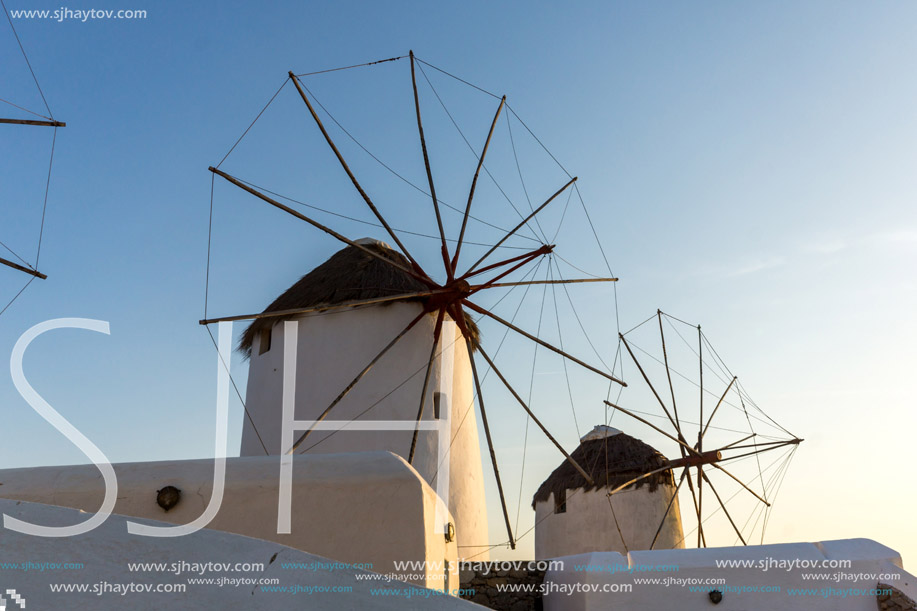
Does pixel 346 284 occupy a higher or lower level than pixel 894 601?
higher

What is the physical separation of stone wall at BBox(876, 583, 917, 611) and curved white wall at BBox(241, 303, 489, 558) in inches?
175

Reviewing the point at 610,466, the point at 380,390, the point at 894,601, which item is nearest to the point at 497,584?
the point at 380,390

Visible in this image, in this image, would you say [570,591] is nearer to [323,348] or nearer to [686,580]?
[686,580]

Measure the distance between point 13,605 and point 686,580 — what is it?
6.08 m

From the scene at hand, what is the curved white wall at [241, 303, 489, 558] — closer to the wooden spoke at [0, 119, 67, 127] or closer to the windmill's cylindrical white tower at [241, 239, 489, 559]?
→ the windmill's cylindrical white tower at [241, 239, 489, 559]

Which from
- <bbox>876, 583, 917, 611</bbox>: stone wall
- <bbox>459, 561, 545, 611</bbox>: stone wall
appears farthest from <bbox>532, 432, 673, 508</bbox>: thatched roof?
<bbox>876, 583, 917, 611</bbox>: stone wall

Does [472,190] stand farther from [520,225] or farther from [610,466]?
[610,466]

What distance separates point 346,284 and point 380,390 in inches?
61.8

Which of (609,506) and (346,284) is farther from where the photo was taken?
(609,506)

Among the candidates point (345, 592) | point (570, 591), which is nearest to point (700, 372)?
point (570, 591)

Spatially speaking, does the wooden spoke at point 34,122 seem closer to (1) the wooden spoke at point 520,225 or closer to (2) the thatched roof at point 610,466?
(1) the wooden spoke at point 520,225

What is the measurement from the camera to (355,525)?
550 centimetres

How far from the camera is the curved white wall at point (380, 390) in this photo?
960 centimetres

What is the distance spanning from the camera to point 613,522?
13703 millimetres
